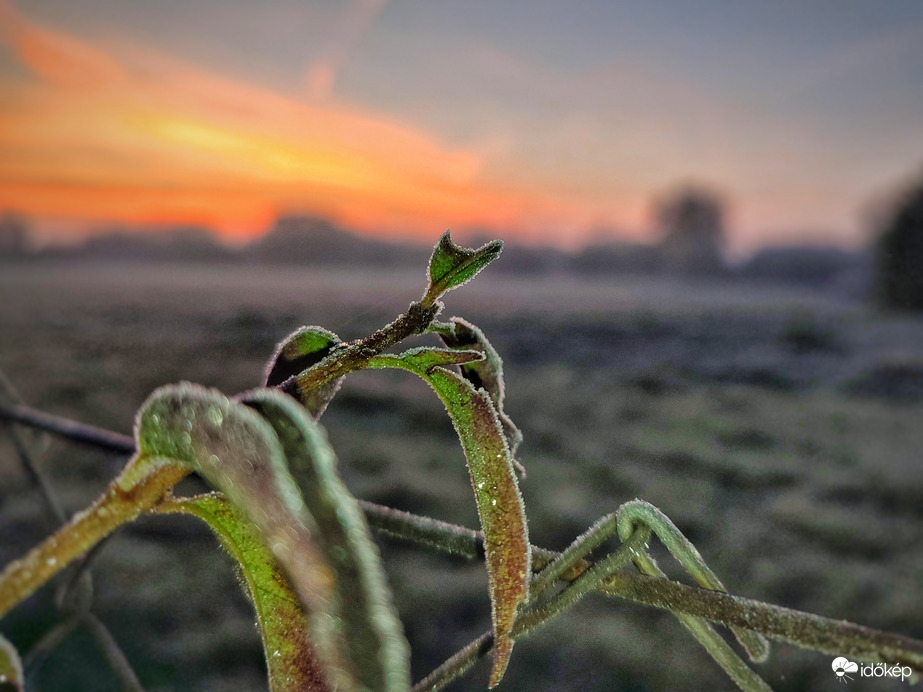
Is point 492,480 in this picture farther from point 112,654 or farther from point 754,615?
point 112,654

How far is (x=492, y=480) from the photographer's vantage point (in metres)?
0.31

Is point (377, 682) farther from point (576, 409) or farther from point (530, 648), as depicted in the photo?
point (576, 409)

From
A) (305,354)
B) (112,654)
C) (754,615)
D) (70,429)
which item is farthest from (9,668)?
(112,654)

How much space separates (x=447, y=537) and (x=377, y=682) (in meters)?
0.28

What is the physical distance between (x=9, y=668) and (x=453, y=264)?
0.24 meters

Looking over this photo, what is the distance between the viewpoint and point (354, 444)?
3438 millimetres

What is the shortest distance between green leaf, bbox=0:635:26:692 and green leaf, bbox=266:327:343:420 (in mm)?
153

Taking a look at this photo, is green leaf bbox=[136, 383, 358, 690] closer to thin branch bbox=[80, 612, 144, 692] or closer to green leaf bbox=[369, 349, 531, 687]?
green leaf bbox=[369, 349, 531, 687]

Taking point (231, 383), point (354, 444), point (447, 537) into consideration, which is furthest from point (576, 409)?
point (447, 537)

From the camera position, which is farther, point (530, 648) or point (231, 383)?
point (231, 383)

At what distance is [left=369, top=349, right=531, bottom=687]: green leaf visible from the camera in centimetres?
31

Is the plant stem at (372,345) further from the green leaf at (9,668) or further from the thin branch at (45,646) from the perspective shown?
the thin branch at (45,646)

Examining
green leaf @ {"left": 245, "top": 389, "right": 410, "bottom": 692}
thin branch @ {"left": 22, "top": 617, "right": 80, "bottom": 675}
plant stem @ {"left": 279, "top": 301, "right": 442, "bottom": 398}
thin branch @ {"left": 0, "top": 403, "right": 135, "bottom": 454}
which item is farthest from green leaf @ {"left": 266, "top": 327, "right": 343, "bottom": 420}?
thin branch @ {"left": 22, "top": 617, "right": 80, "bottom": 675}

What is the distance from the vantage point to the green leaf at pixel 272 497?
7.3 inches
